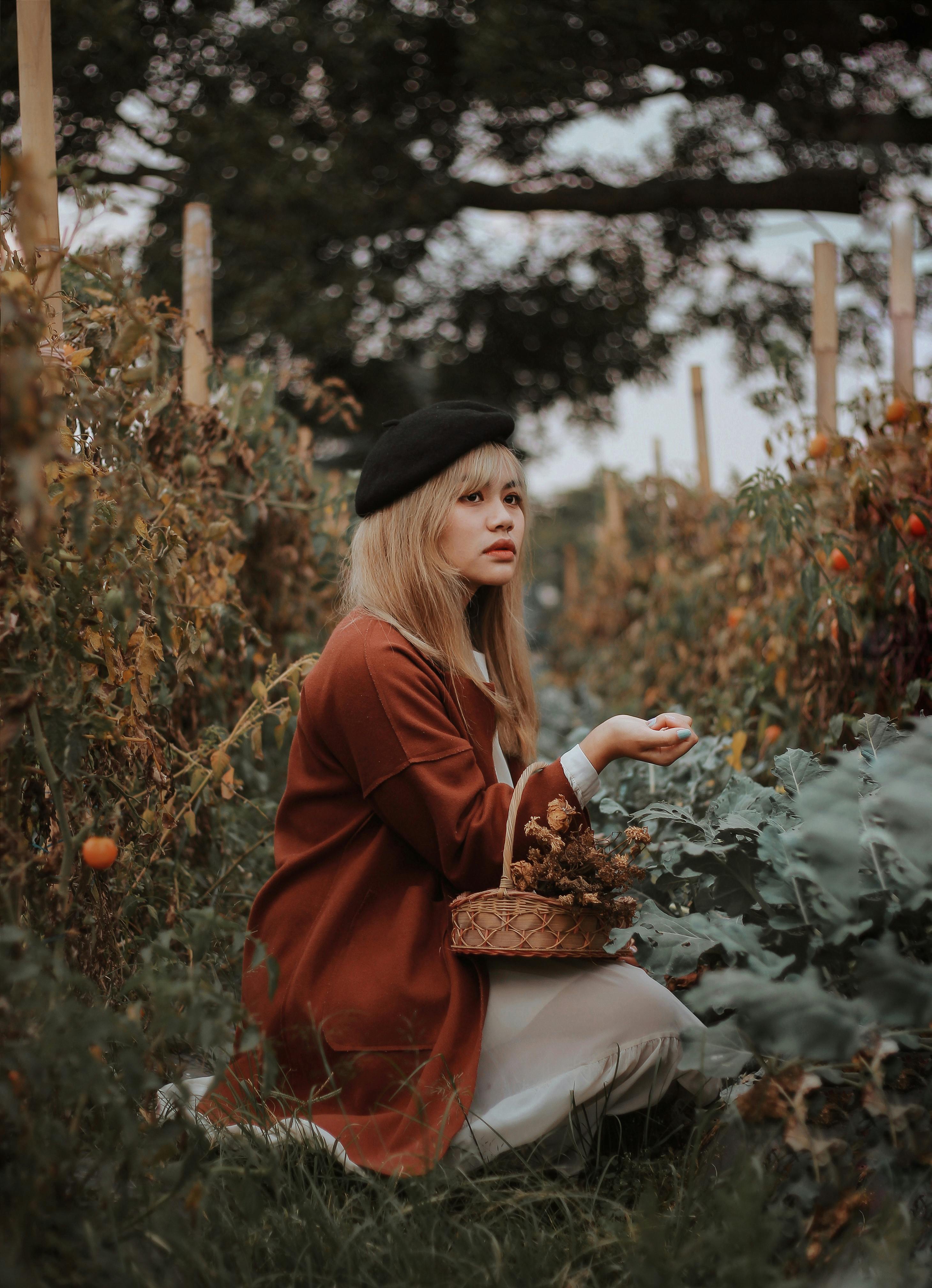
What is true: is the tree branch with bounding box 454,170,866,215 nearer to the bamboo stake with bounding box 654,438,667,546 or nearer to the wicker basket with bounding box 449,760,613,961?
the bamboo stake with bounding box 654,438,667,546

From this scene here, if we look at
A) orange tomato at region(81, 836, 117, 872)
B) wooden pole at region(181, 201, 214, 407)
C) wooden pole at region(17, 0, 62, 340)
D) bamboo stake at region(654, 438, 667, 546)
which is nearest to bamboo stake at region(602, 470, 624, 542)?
bamboo stake at region(654, 438, 667, 546)

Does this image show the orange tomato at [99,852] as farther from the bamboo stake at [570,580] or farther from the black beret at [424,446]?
the bamboo stake at [570,580]

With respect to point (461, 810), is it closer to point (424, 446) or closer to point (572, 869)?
point (572, 869)

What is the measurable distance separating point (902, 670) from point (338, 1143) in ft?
5.42

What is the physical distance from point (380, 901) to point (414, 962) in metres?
0.12

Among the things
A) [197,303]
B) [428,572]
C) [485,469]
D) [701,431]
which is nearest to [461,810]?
[428,572]

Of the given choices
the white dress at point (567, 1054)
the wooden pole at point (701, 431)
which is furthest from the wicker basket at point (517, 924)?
the wooden pole at point (701, 431)

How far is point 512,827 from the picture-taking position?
162 centimetres

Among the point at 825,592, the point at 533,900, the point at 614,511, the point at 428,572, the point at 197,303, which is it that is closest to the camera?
the point at 533,900

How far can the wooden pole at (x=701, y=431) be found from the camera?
5.20 m

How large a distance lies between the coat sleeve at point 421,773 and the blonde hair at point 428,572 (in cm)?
14

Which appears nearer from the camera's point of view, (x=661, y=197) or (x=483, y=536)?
(x=483, y=536)

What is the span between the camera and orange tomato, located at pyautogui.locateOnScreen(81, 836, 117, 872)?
4.87 ft

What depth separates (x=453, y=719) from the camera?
185 centimetres
